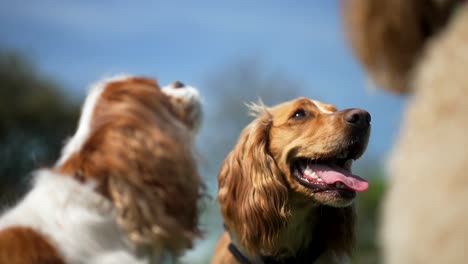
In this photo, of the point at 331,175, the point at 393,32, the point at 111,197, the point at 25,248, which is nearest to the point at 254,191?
the point at 331,175

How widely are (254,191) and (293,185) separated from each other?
28cm

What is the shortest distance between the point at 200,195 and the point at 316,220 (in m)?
0.98

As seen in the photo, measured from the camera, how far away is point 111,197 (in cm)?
295

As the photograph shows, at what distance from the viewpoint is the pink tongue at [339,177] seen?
10.7ft

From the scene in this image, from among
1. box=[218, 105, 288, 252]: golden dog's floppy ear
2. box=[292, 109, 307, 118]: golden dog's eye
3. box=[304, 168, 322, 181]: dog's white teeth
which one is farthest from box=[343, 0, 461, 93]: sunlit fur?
box=[218, 105, 288, 252]: golden dog's floppy ear

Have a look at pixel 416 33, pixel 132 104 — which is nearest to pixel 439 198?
pixel 416 33

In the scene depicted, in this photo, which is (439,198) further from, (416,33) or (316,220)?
(316,220)

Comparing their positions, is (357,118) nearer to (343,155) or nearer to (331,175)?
(343,155)

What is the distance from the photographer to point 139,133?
120 inches

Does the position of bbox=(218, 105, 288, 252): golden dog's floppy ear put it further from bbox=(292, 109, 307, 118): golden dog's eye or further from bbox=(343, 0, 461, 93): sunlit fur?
bbox=(343, 0, 461, 93): sunlit fur

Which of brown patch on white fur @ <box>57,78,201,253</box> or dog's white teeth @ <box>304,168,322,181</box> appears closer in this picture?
brown patch on white fur @ <box>57,78,201,253</box>

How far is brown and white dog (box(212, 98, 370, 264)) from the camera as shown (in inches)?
130

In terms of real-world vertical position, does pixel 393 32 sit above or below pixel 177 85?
above

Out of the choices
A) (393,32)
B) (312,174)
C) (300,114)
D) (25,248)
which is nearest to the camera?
(393,32)
